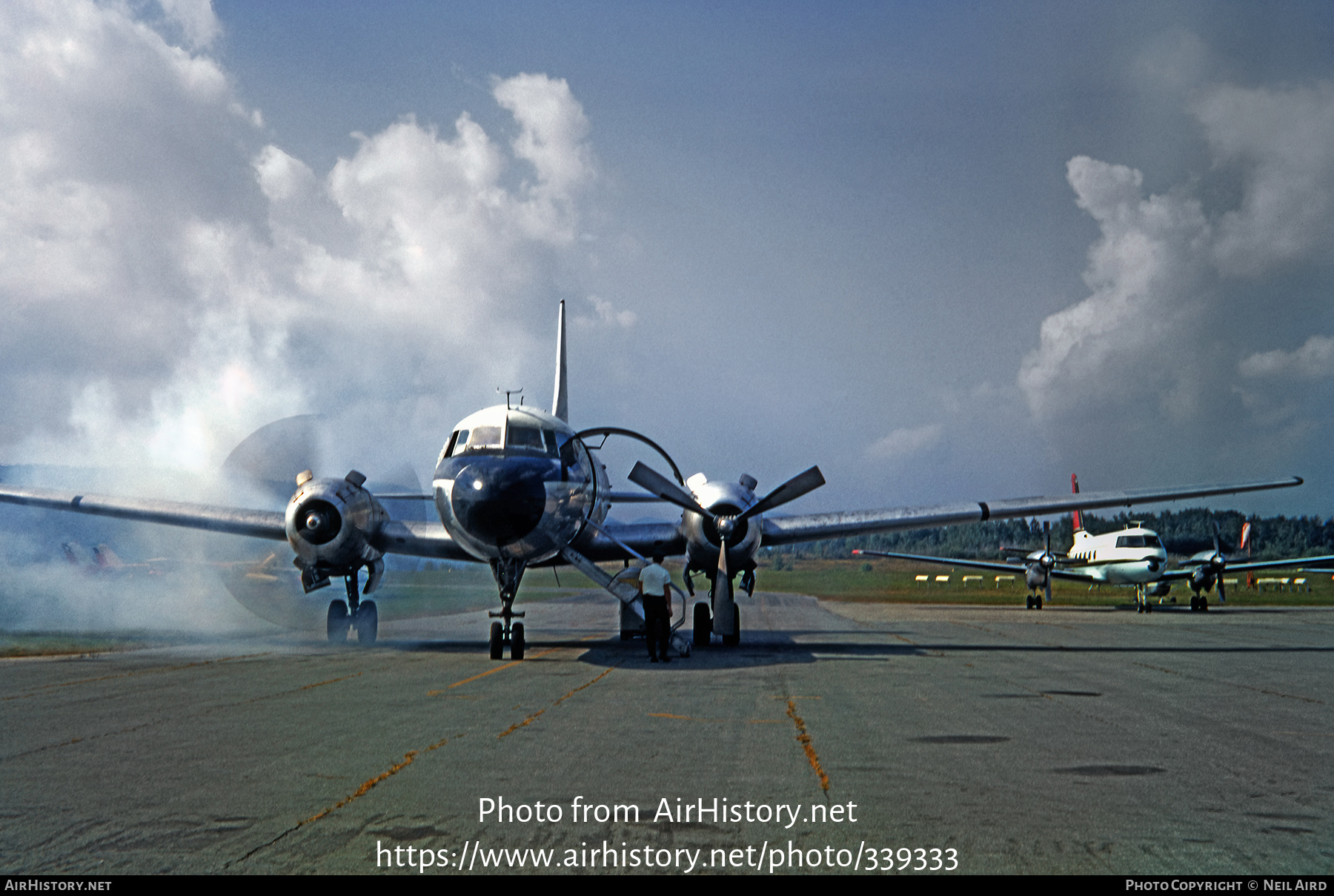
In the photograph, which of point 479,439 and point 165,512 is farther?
point 165,512

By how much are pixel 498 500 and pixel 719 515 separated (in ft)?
21.5

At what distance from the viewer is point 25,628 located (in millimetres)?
26641

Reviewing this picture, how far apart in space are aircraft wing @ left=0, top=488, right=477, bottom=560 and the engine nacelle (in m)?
0.56

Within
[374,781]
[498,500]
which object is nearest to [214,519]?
[498,500]

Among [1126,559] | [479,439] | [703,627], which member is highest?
[479,439]

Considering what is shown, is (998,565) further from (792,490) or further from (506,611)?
(506,611)

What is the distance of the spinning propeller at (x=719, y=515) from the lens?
Answer: 63.1ft

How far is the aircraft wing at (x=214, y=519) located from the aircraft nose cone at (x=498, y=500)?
573cm

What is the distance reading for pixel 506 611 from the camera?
17031 mm

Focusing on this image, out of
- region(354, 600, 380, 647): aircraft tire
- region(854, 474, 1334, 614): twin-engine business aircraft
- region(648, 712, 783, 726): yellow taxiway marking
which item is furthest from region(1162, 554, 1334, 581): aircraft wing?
region(648, 712, 783, 726): yellow taxiway marking

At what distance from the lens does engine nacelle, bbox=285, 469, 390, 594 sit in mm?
19781

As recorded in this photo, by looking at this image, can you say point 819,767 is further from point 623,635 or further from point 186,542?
point 186,542

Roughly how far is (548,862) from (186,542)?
26.7 m

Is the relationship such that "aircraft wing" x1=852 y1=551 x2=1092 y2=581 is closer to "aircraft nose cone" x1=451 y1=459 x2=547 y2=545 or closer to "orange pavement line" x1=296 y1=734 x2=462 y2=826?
"aircraft nose cone" x1=451 y1=459 x2=547 y2=545
